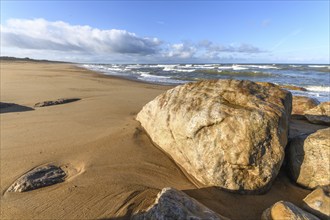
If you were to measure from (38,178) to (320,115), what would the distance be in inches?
231

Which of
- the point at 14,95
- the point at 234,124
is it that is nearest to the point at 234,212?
the point at 234,124

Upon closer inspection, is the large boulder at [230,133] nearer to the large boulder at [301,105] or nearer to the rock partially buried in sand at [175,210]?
the rock partially buried in sand at [175,210]

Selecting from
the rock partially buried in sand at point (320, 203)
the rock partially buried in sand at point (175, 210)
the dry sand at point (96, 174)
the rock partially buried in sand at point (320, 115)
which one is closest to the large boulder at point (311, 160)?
the dry sand at point (96, 174)

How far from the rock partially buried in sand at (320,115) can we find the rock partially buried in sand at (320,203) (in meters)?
2.86

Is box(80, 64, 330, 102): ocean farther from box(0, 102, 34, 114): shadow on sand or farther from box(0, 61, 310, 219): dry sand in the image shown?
box(0, 102, 34, 114): shadow on sand

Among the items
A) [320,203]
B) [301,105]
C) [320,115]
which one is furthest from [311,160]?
[301,105]

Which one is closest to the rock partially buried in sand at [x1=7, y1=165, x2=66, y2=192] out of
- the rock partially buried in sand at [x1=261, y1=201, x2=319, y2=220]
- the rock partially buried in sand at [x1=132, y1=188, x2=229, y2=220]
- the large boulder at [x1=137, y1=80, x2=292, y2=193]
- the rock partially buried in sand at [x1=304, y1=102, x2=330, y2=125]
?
the rock partially buried in sand at [x1=132, y1=188, x2=229, y2=220]

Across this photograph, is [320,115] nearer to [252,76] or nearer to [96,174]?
[96,174]

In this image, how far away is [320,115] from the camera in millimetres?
5586

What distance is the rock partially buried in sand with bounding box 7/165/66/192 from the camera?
313cm

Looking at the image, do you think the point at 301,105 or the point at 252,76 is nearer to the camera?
the point at 301,105

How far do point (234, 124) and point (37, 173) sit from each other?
285 cm

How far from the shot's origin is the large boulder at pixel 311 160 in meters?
3.39

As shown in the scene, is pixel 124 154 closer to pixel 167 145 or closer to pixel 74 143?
pixel 167 145
